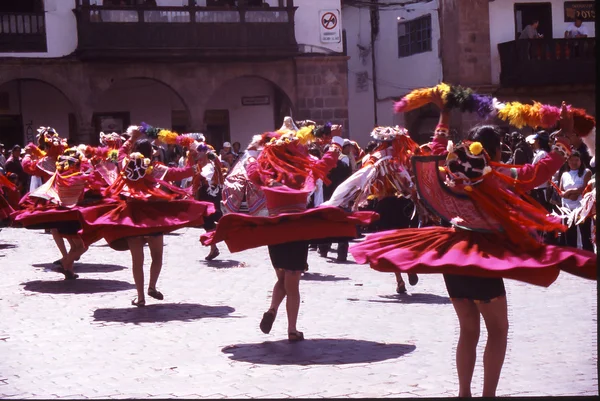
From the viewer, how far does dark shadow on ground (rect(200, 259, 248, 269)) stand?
16.8 m

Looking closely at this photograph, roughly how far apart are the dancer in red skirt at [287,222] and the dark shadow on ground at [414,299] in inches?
95.8

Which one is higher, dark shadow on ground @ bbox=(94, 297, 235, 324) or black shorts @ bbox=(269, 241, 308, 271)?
black shorts @ bbox=(269, 241, 308, 271)

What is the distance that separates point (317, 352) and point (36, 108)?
24543mm

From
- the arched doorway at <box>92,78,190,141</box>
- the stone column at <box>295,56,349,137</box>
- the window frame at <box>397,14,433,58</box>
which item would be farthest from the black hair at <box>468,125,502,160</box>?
the window frame at <box>397,14,433,58</box>

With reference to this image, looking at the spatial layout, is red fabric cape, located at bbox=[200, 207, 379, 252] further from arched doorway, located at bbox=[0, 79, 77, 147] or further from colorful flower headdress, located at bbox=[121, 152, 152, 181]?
arched doorway, located at bbox=[0, 79, 77, 147]

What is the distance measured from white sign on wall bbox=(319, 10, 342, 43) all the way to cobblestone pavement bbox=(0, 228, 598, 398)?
17780mm

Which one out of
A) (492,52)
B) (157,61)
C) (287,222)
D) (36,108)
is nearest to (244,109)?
(157,61)

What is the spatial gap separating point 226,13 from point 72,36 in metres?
4.46

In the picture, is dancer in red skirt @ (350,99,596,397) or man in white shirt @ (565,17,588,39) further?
man in white shirt @ (565,17,588,39)

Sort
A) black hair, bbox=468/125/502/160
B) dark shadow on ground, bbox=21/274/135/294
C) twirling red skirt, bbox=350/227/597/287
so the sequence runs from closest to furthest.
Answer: twirling red skirt, bbox=350/227/597/287, black hair, bbox=468/125/502/160, dark shadow on ground, bbox=21/274/135/294

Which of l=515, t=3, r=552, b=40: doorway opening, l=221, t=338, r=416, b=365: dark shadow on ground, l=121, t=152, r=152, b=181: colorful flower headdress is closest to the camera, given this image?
l=221, t=338, r=416, b=365: dark shadow on ground

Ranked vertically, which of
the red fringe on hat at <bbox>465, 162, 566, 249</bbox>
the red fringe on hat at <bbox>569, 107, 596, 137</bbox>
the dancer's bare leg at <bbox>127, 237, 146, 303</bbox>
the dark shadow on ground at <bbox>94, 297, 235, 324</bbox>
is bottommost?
the dark shadow on ground at <bbox>94, 297, 235, 324</bbox>

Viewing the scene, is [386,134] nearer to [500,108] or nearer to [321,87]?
[500,108]

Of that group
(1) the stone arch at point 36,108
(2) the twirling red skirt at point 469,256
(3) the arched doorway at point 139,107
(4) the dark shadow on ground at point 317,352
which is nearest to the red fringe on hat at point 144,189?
(4) the dark shadow on ground at point 317,352
